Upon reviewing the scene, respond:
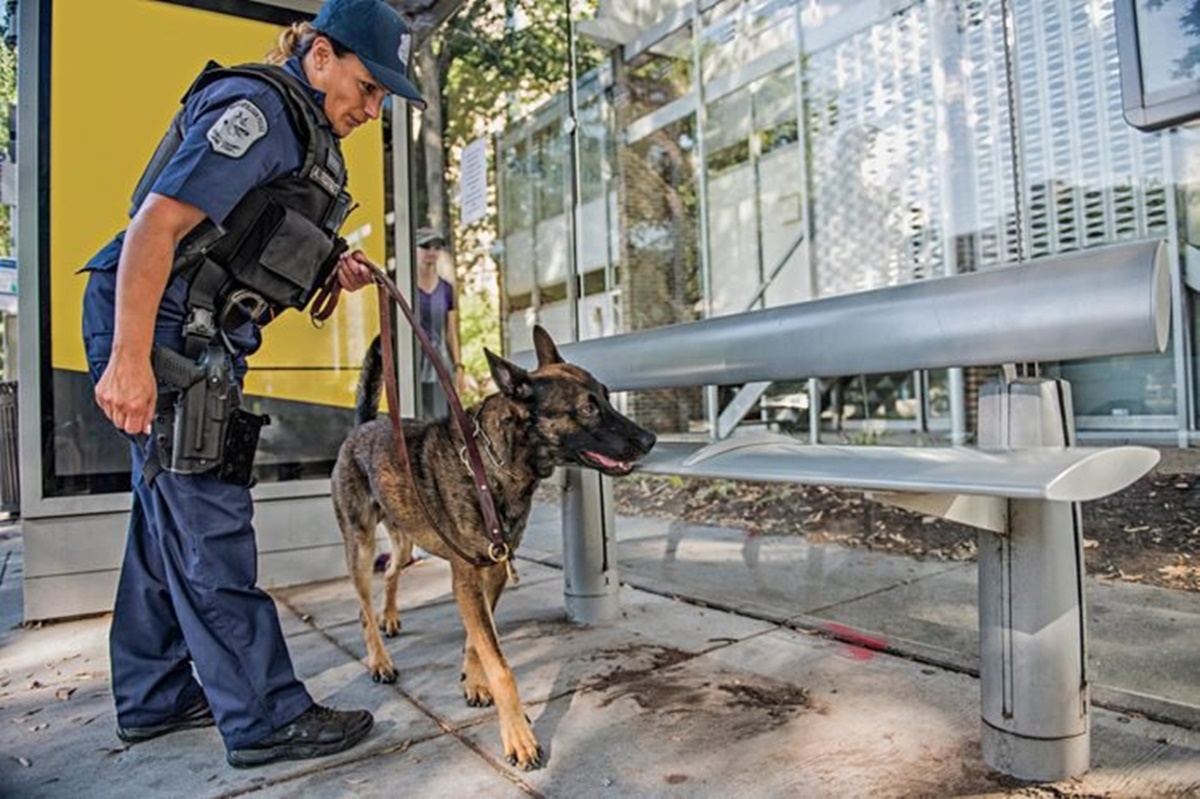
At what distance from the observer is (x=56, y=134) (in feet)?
12.3

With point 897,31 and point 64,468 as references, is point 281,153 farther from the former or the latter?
point 897,31

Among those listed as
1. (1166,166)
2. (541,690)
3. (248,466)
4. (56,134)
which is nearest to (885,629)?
(541,690)

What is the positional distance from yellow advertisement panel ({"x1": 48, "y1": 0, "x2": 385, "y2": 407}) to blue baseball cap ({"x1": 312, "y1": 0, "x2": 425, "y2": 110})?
2419 millimetres

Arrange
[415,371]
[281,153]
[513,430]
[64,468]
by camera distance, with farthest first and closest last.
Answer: [415,371], [64,468], [513,430], [281,153]

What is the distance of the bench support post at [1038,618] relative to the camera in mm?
1762

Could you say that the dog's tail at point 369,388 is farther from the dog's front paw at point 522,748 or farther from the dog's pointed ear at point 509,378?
the dog's front paw at point 522,748

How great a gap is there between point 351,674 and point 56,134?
10.1 feet

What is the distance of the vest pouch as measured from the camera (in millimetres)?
2113

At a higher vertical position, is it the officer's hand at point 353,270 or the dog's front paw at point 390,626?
the officer's hand at point 353,270

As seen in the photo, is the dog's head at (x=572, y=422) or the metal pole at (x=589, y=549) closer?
the dog's head at (x=572, y=422)

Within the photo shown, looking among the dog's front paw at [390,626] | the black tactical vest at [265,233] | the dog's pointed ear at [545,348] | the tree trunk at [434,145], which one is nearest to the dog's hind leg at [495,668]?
the dog's pointed ear at [545,348]

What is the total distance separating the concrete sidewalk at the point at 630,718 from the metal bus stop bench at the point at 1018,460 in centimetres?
24

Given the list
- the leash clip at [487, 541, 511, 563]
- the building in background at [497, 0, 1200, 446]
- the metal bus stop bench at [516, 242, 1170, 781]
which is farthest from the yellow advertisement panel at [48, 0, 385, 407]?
the metal bus stop bench at [516, 242, 1170, 781]

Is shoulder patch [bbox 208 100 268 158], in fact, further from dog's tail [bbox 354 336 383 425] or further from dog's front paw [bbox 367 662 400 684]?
dog's front paw [bbox 367 662 400 684]
